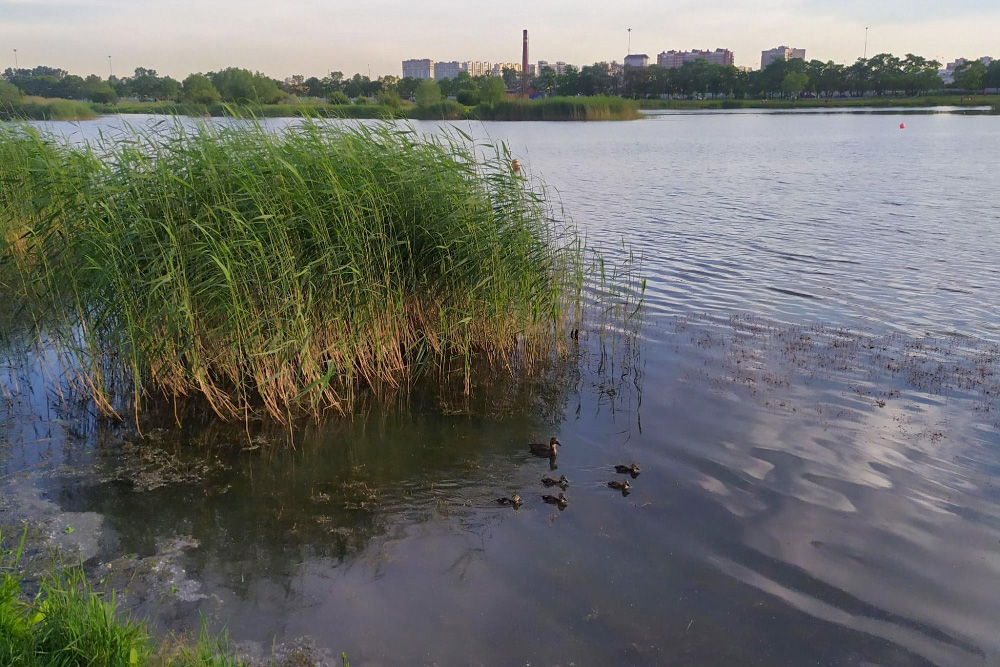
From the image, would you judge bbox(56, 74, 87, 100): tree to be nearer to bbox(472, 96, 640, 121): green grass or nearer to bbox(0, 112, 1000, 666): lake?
bbox(472, 96, 640, 121): green grass

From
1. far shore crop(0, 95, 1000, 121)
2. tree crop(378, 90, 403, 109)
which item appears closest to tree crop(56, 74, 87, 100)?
far shore crop(0, 95, 1000, 121)

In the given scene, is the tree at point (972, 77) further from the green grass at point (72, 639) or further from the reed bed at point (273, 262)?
the green grass at point (72, 639)

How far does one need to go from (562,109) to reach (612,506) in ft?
216

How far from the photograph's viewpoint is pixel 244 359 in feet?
24.0

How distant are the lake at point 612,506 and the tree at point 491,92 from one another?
215 ft

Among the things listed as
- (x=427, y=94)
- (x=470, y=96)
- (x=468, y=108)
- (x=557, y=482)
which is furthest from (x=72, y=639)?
(x=470, y=96)

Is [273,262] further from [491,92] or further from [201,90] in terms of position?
[491,92]

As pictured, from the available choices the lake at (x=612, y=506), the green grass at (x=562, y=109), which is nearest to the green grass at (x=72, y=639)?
the lake at (x=612, y=506)

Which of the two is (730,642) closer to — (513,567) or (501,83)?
(513,567)

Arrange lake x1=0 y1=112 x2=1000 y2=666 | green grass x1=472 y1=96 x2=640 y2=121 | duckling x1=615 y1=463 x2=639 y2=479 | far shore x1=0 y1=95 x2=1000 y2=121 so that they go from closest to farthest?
lake x1=0 y1=112 x2=1000 y2=666, duckling x1=615 y1=463 x2=639 y2=479, far shore x1=0 y1=95 x2=1000 y2=121, green grass x1=472 y1=96 x2=640 y2=121

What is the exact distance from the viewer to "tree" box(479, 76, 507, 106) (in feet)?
239

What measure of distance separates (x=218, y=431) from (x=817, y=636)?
5610 millimetres

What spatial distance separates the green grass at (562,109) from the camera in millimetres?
67062

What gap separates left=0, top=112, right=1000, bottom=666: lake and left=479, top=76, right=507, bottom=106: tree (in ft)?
215
